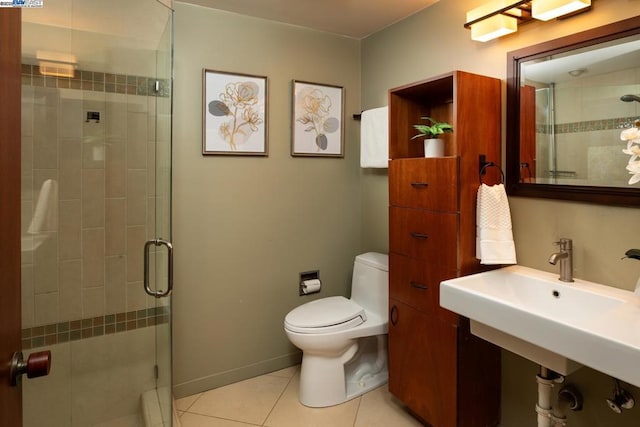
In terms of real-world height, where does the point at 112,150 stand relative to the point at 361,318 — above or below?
above

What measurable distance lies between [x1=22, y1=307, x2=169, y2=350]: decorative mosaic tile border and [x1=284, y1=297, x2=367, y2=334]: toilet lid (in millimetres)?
725

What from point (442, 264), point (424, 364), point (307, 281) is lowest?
point (424, 364)

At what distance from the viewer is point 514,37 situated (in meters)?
1.82

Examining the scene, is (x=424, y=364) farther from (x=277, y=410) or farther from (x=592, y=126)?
(x=592, y=126)

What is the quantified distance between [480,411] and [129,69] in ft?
8.08

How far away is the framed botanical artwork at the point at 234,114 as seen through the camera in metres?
2.31

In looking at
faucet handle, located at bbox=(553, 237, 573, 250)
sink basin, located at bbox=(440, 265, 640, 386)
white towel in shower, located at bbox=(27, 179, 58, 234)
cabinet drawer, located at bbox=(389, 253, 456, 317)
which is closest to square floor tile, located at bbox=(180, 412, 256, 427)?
cabinet drawer, located at bbox=(389, 253, 456, 317)

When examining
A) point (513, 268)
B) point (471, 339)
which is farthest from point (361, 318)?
→ point (513, 268)

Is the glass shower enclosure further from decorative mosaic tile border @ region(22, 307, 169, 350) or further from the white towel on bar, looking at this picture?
the white towel on bar

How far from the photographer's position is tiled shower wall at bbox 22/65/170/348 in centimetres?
157

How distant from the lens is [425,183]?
1.87 meters

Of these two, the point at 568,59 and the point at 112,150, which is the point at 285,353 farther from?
the point at 568,59

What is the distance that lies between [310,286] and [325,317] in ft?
1.58

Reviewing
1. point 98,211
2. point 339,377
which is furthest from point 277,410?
point 98,211
